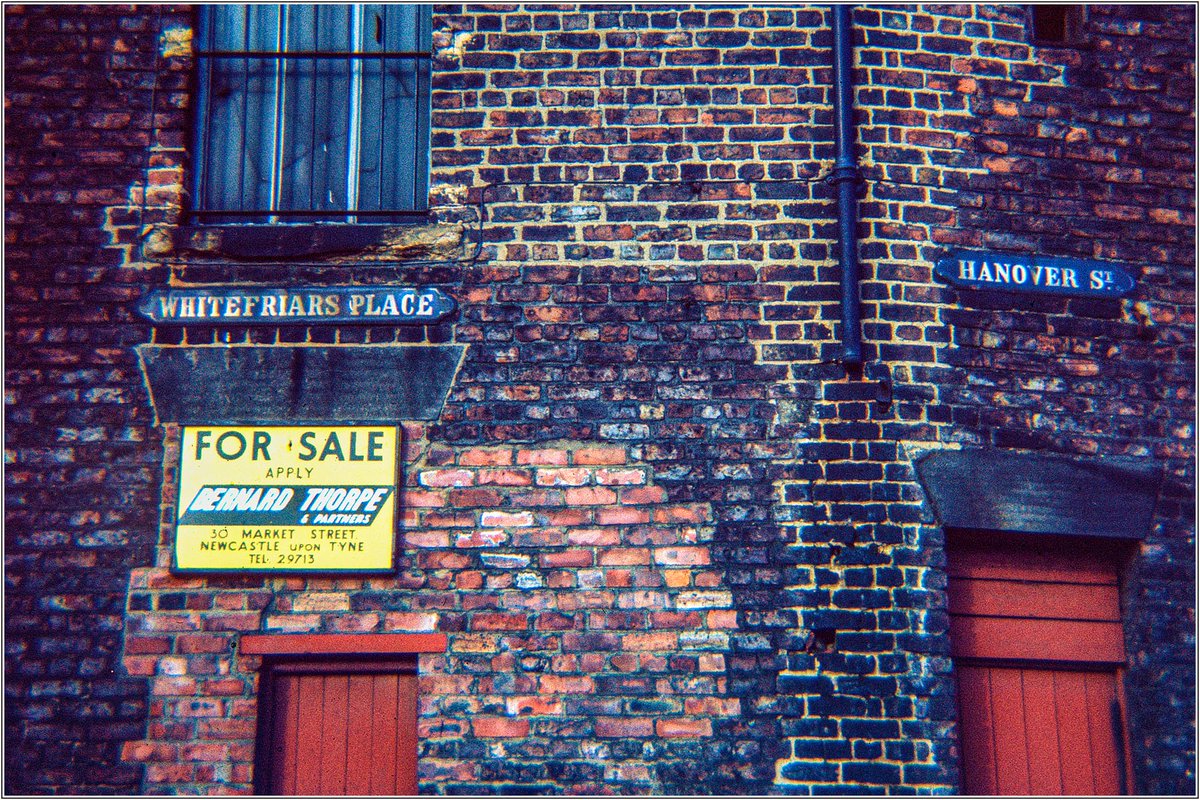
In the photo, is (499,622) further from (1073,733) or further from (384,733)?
(1073,733)

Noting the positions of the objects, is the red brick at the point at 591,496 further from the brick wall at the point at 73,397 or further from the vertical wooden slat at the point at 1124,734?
the vertical wooden slat at the point at 1124,734

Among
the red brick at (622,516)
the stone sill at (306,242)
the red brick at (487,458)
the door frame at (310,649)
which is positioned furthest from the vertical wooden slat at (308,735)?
the stone sill at (306,242)

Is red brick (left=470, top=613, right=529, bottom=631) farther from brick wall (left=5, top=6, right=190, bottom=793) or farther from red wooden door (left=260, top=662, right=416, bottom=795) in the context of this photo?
brick wall (left=5, top=6, right=190, bottom=793)

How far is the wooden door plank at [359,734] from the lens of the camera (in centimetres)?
416

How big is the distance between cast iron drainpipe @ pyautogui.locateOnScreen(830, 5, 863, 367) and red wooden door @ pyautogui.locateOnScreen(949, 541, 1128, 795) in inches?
40.2

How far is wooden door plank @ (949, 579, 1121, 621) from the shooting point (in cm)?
434

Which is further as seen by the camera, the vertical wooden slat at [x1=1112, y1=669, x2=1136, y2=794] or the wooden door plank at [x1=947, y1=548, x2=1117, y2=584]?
the wooden door plank at [x1=947, y1=548, x2=1117, y2=584]

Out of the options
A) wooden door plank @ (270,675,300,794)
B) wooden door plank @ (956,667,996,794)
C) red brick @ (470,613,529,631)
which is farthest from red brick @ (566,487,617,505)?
wooden door plank @ (956,667,996,794)

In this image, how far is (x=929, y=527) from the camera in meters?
4.20

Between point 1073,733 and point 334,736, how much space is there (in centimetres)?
302

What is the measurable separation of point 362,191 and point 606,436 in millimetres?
1665

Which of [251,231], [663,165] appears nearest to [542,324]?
[663,165]

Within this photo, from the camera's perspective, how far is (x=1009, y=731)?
422 cm

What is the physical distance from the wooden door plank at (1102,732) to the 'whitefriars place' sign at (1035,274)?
1.67 meters
